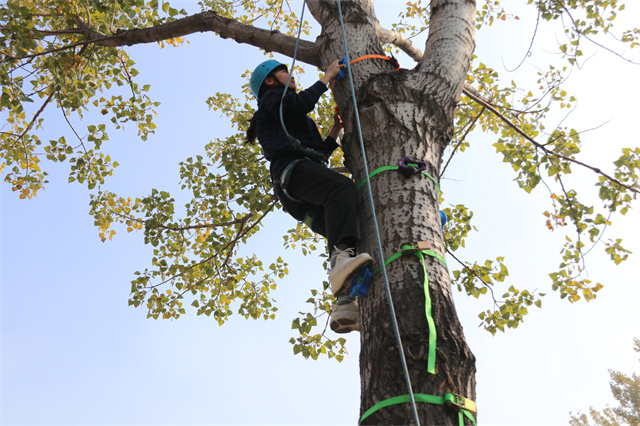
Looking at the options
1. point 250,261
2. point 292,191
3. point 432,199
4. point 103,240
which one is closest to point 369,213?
point 432,199

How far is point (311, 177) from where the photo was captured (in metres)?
3.23

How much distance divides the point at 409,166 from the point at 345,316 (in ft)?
2.83

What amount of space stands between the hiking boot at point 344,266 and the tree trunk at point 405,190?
73mm

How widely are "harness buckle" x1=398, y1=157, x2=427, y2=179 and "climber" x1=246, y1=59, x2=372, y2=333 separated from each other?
1.04 ft

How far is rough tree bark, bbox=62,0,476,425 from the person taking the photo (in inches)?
81.9

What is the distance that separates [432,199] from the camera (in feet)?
8.90

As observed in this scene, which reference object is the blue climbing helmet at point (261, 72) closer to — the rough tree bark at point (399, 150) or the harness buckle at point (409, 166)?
the rough tree bark at point (399, 150)

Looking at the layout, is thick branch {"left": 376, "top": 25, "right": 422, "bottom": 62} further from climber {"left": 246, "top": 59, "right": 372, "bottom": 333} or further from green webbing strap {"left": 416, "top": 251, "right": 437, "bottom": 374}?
green webbing strap {"left": 416, "top": 251, "right": 437, "bottom": 374}

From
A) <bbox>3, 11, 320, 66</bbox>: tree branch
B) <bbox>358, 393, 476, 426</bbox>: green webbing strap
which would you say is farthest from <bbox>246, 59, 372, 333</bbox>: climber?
<bbox>358, 393, 476, 426</bbox>: green webbing strap

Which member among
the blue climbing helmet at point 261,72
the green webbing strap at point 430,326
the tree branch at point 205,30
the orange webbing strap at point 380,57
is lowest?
the green webbing strap at point 430,326

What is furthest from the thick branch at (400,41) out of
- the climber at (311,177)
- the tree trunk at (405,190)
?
the climber at (311,177)

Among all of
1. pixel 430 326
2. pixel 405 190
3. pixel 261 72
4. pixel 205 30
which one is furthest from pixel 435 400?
pixel 205 30

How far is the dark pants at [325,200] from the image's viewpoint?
2.79 meters

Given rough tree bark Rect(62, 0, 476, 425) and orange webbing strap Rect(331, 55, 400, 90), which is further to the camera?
orange webbing strap Rect(331, 55, 400, 90)
